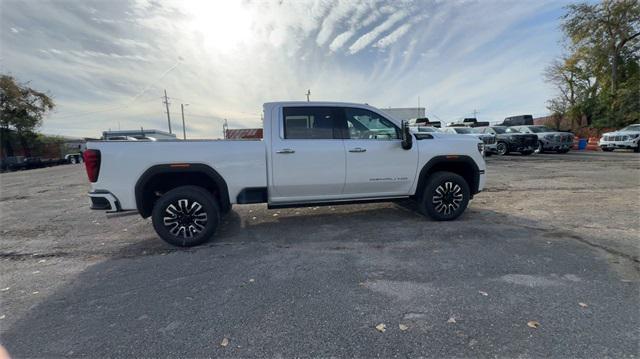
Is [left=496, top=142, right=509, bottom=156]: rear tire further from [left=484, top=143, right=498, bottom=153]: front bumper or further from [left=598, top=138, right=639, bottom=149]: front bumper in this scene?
[left=598, top=138, right=639, bottom=149]: front bumper

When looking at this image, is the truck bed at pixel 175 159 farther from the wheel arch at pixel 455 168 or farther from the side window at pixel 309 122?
the wheel arch at pixel 455 168

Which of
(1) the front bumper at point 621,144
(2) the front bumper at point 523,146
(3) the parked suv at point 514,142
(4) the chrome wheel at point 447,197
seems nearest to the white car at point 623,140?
(1) the front bumper at point 621,144

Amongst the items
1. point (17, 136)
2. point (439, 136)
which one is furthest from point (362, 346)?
point (17, 136)

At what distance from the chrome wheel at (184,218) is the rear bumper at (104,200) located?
2.04 feet

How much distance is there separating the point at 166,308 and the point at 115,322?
1.26 feet

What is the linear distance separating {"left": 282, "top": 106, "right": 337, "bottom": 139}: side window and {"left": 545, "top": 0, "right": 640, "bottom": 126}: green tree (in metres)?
32.3

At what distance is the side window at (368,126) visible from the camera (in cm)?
466

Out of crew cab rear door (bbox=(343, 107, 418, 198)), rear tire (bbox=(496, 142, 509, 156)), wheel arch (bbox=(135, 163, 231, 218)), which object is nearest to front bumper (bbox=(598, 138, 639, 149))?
rear tire (bbox=(496, 142, 509, 156))

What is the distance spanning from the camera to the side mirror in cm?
462

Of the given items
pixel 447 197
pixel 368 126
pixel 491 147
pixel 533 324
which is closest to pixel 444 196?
pixel 447 197

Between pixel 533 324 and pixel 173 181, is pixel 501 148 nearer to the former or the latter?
pixel 533 324

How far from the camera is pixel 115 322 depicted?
254 centimetres

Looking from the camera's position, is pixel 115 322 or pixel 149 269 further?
pixel 149 269

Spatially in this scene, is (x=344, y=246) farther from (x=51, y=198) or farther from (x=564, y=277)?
(x=51, y=198)
